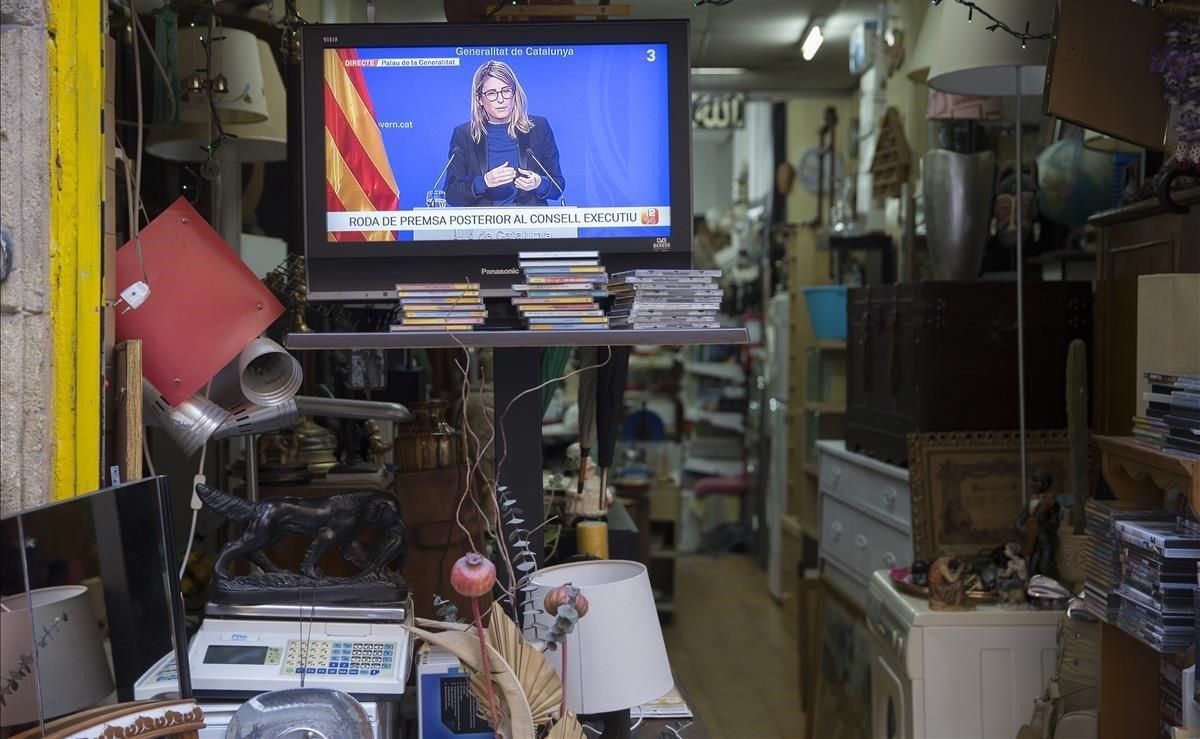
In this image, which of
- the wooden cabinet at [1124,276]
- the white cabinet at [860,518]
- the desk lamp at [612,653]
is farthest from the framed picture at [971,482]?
the desk lamp at [612,653]

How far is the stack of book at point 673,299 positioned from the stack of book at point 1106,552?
95 cm

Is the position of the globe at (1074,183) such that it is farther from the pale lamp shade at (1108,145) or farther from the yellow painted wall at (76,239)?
the yellow painted wall at (76,239)

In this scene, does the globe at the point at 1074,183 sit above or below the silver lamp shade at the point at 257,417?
above

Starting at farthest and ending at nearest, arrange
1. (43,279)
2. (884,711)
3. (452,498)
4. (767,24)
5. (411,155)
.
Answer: (767,24) → (884,711) → (452,498) → (411,155) → (43,279)

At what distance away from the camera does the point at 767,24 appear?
5.54 meters

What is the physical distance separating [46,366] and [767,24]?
4.53 m

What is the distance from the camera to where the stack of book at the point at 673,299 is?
Answer: 185 centimetres

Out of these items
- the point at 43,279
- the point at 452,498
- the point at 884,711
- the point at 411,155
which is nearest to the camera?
the point at 43,279

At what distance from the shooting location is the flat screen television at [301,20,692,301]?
193 cm

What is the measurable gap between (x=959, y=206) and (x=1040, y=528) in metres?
1.10

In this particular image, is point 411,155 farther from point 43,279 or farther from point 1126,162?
point 1126,162

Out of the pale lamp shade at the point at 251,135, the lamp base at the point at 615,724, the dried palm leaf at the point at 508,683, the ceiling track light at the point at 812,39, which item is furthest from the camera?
the ceiling track light at the point at 812,39

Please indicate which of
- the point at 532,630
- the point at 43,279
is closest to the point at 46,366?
the point at 43,279

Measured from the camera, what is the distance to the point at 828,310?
16.3 ft
